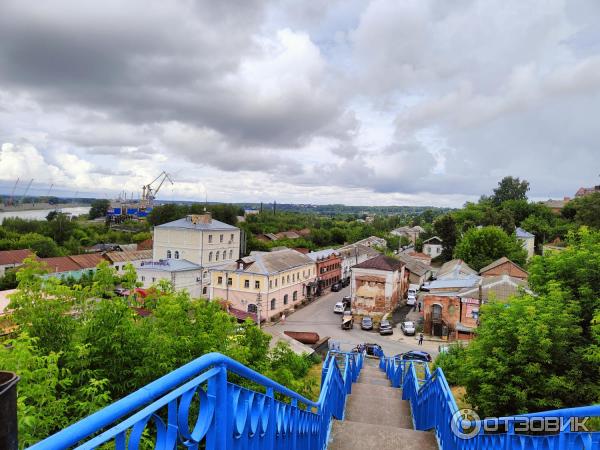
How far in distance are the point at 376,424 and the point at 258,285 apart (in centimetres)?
2629

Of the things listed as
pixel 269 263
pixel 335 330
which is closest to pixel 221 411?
pixel 335 330

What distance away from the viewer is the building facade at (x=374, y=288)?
3534 cm

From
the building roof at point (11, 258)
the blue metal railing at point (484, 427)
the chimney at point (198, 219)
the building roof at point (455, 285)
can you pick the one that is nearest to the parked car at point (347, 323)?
the building roof at point (455, 285)

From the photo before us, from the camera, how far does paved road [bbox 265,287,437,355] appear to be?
28.1 metres

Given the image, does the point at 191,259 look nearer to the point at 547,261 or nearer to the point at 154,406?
the point at 547,261

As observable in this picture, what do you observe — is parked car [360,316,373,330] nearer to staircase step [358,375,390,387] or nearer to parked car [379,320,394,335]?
parked car [379,320,394,335]

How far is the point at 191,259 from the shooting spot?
41.1 metres

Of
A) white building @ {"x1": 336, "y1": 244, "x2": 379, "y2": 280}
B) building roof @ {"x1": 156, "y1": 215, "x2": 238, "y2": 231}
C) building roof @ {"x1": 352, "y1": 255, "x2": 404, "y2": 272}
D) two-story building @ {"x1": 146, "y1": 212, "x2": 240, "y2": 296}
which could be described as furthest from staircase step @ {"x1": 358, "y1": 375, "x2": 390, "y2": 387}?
white building @ {"x1": 336, "y1": 244, "x2": 379, "y2": 280}

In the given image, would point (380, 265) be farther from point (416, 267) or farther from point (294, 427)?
point (294, 427)

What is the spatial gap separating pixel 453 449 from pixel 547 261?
1040cm

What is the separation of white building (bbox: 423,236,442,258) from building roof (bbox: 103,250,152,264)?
42.2m

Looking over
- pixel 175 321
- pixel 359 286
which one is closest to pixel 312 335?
pixel 359 286

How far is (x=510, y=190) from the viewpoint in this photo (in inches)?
3241

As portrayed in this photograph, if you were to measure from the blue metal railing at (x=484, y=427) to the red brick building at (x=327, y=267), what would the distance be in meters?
33.6
